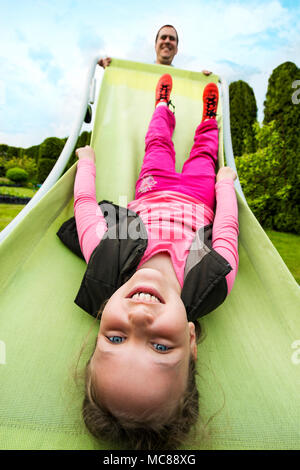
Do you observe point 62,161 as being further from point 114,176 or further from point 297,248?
point 297,248

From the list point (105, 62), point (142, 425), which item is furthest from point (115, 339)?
point (105, 62)

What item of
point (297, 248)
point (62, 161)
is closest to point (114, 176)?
point (62, 161)

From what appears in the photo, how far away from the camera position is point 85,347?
1.12m

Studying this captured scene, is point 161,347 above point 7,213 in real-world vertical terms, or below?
above

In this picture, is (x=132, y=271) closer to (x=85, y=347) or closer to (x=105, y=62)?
(x=85, y=347)

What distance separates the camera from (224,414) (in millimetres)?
964

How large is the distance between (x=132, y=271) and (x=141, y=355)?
52 cm

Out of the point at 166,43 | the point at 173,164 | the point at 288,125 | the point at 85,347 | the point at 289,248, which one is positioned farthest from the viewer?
the point at 288,125

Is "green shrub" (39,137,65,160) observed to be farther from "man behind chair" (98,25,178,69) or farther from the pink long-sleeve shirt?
the pink long-sleeve shirt

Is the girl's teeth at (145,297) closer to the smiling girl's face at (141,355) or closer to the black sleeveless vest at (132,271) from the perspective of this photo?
the smiling girl's face at (141,355)

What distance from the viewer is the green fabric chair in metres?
0.90

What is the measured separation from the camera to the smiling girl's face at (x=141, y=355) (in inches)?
30.9

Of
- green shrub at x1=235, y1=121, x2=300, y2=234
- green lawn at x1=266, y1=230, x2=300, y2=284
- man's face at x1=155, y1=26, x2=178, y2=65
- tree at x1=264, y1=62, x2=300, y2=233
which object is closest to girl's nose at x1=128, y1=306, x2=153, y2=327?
green lawn at x1=266, y1=230, x2=300, y2=284
